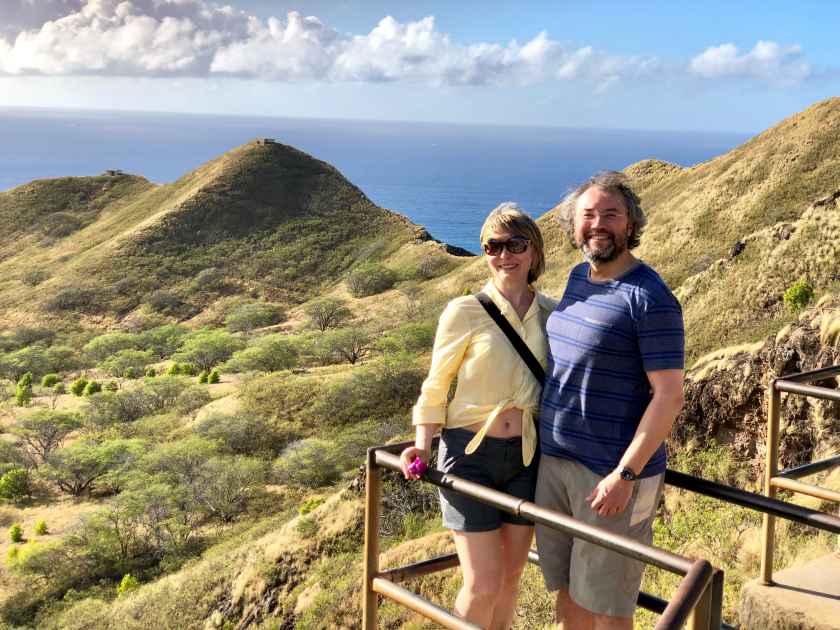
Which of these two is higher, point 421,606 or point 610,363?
point 610,363

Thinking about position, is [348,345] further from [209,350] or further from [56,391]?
[56,391]

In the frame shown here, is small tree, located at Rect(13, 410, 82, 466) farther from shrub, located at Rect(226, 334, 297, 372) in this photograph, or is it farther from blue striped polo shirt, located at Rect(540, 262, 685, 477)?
blue striped polo shirt, located at Rect(540, 262, 685, 477)

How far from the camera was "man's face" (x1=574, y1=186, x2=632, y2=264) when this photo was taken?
294 centimetres

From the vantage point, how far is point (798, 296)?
1541 centimetres

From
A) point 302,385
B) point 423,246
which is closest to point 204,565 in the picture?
point 302,385

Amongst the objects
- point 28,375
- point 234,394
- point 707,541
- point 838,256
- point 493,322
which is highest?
point 493,322

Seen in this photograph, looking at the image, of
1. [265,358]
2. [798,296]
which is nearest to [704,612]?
[798,296]

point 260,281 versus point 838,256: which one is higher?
point 838,256

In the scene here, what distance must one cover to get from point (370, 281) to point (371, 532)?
2184 inches

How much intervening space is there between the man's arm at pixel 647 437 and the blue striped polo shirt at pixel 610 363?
6cm

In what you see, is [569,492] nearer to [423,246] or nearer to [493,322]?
[493,322]

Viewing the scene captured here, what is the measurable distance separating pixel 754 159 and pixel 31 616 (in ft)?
124

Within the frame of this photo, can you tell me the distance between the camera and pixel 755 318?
51.5ft

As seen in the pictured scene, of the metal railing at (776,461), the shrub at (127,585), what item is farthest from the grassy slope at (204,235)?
A: the metal railing at (776,461)
